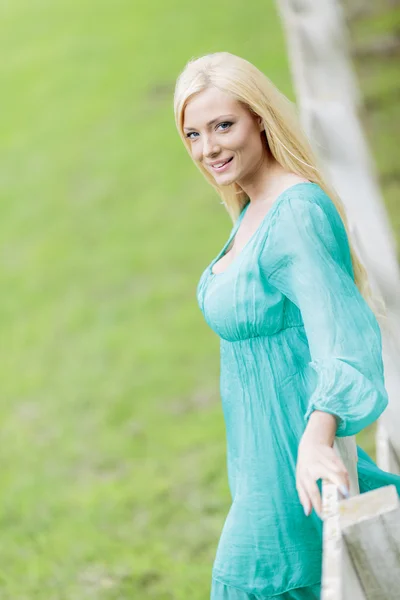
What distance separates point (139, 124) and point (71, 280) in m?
3.05

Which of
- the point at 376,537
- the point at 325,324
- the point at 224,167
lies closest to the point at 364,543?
the point at 376,537

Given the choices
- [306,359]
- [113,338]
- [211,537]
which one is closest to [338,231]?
[306,359]

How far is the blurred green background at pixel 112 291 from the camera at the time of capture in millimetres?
4508

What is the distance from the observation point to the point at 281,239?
1.88 m

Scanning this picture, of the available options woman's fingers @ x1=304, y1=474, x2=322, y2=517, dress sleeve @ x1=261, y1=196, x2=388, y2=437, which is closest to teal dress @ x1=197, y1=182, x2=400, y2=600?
dress sleeve @ x1=261, y1=196, x2=388, y2=437

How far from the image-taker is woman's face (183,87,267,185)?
6.49 ft

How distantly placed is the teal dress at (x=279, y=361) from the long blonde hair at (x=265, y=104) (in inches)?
3.8

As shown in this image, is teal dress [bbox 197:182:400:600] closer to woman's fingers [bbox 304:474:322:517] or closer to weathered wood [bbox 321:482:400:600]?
A: woman's fingers [bbox 304:474:322:517]

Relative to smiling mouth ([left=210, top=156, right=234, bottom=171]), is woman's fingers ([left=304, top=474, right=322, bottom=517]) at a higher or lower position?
lower

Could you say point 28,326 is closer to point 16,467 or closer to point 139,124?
point 16,467

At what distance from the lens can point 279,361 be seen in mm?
1967

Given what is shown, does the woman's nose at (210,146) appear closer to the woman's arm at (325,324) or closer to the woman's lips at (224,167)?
the woman's lips at (224,167)

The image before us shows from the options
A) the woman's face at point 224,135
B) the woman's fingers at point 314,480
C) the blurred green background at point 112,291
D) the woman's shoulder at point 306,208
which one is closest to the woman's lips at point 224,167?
the woman's face at point 224,135

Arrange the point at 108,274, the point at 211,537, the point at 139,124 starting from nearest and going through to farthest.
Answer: the point at 211,537
the point at 108,274
the point at 139,124
